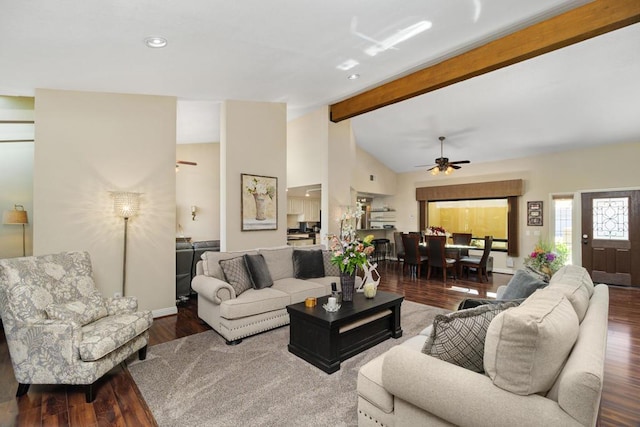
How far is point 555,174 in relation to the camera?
6.73 meters

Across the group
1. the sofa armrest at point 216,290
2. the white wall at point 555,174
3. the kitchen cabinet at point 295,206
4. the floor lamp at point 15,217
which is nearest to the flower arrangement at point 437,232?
the white wall at point 555,174

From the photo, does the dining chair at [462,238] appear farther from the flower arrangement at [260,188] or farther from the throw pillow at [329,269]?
the flower arrangement at [260,188]

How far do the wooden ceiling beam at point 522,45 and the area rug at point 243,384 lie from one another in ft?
10.8

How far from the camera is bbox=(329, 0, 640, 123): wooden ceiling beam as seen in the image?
275 centimetres

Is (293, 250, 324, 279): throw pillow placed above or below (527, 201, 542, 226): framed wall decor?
below

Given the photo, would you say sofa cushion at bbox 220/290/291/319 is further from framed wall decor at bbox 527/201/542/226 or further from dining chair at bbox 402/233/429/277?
framed wall decor at bbox 527/201/542/226

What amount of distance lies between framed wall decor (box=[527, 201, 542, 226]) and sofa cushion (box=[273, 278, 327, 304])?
230 inches

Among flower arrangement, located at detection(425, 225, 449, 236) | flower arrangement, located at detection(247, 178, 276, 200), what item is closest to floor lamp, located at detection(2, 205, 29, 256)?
flower arrangement, located at detection(247, 178, 276, 200)

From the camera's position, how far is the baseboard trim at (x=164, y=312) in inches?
161

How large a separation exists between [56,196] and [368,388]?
4019 mm

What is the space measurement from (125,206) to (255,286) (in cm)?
187

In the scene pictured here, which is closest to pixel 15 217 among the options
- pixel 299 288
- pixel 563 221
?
pixel 299 288

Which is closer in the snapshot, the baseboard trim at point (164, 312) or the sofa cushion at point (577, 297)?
the sofa cushion at point (577, 297)

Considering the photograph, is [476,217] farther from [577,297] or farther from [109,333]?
[109,333]
